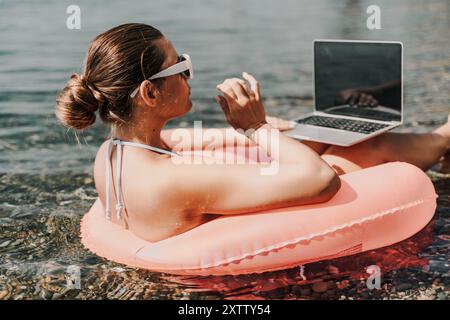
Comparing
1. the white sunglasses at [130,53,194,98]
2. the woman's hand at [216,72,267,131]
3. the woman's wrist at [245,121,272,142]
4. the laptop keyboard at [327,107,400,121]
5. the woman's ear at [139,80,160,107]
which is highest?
the white sunglasses at [130,53,194,98]

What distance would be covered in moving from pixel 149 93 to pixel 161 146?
348mm

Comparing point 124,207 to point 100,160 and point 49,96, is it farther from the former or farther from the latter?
point 49,96

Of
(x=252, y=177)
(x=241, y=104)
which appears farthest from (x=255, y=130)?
(x=252, y=177)

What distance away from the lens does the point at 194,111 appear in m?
6.84

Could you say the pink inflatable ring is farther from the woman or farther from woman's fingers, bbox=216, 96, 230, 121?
woman's fingers, bbox=216, 96, 230, 121

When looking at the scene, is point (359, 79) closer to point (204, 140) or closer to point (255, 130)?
point (204, 140)

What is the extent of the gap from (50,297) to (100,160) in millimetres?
729

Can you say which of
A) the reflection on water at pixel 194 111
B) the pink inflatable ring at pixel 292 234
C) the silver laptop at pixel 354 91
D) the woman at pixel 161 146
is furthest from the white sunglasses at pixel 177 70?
the silver laptop at pixel 354 91

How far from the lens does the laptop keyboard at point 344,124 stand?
13.3 feet

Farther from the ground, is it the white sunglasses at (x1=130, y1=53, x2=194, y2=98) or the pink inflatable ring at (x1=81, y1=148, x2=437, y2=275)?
the white sunglasses at (x1=130, y1=53, x2=194, y2=98)

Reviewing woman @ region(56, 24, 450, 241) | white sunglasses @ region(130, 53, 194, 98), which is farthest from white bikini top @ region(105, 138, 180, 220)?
white sunglasses @ region(130, 53, 194, 98)

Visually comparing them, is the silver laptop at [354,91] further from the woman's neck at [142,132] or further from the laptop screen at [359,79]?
the woman's neck at [142,132]

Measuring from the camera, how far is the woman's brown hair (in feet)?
9.84

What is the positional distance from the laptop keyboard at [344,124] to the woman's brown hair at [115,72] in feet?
4.93
